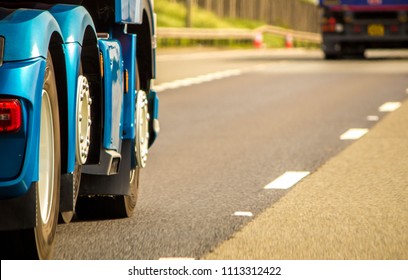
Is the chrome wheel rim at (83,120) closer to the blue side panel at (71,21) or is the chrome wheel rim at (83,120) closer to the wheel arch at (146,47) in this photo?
the blue side panel at (71,21)

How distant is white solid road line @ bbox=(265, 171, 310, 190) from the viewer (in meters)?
9.00

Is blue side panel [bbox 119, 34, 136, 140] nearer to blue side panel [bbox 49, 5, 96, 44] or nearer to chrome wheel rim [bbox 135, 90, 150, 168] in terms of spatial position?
chrome wheel rim [bbox 135, 90, 150, 168]

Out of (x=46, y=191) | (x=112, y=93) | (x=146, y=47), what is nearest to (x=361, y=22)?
(x=146, y=47)

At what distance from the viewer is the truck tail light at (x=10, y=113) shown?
5.04 m

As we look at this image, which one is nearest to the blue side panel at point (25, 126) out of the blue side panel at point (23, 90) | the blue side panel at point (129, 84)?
the blue side panel at point (23, 90)

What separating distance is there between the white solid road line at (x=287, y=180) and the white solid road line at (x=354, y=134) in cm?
294

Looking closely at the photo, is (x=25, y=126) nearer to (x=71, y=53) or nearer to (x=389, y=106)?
(x=71, y=53)

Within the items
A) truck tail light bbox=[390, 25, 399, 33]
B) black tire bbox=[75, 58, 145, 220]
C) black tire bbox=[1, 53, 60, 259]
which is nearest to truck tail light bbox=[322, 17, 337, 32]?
truck tail light bbox=[390, 25, 399, 33]

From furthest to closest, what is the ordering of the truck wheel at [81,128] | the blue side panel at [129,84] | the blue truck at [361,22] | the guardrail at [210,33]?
the guardrail at [210,33] < the blue truck at [361,22] < the blue side panel at [129,84] < the truck wheel at [81,128]

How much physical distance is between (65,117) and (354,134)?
7630 mm

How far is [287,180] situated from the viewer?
9.37 metres

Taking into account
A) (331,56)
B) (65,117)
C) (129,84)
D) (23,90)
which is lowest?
(331,56)

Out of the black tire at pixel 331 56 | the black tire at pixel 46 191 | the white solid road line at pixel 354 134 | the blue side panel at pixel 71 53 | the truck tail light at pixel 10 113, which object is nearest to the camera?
the truck tail light at pixel 10 113
